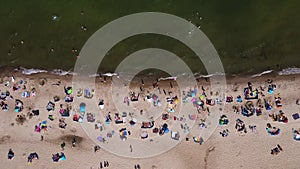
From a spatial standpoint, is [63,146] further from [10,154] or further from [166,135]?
[166,135]

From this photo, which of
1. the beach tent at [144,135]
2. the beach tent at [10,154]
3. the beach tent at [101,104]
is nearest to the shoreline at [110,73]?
the beach tent at [101,104]

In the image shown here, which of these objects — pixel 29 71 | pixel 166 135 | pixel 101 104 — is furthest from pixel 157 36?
pixel 29 71

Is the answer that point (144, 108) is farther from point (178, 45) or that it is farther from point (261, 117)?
point (261, 117)

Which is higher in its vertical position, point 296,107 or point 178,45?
point 178,45

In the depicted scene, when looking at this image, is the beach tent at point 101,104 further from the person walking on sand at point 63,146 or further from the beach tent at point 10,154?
the beach tent at point 10,154

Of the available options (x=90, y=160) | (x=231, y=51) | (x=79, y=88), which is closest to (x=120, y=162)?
(x=90, y=160)

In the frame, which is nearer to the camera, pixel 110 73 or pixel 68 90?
pixel 68 90
